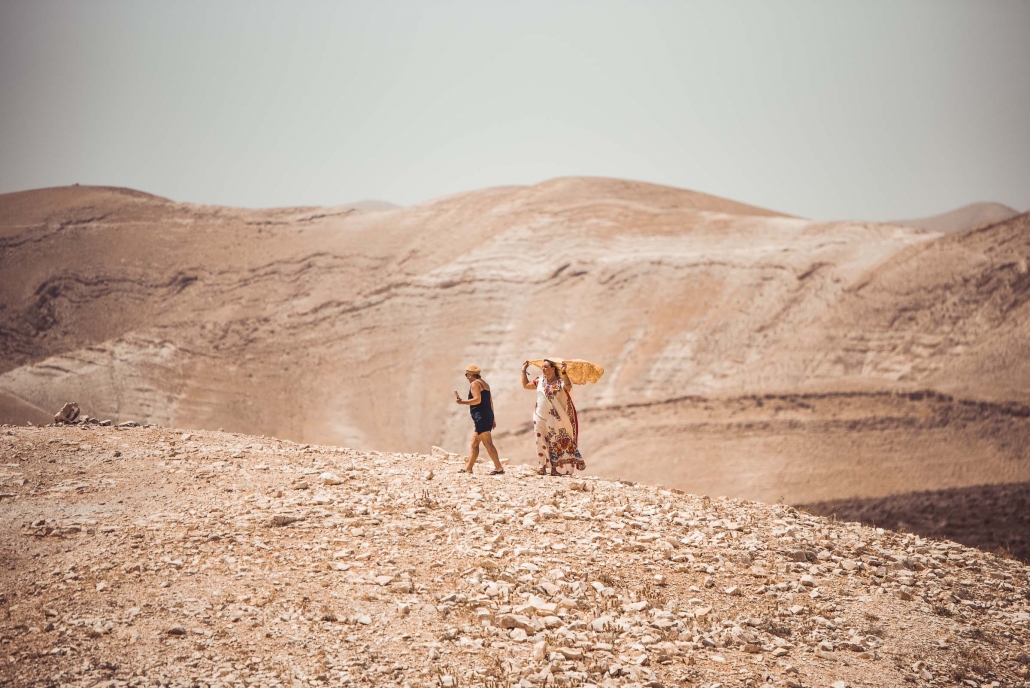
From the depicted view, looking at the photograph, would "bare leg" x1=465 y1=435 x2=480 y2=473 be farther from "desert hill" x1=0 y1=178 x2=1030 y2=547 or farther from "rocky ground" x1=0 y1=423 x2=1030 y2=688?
"desert hill" x1=0 y1=178 x2=1030 y2=547

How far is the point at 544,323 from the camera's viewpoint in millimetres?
23844

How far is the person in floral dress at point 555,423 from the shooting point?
9172 millimetres

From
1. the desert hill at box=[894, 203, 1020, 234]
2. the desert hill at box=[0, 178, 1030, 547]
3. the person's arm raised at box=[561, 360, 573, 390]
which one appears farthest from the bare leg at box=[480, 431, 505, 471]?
the desert hill at box=[894, 203, 1020, 234]

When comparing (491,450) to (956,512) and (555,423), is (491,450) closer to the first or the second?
(555,423)

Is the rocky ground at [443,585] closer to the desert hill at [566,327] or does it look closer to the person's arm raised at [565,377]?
the person's arm raised at [565,377]

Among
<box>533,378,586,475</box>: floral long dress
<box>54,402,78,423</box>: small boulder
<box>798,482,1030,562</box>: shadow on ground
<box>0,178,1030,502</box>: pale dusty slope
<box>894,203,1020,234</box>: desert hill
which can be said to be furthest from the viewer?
<box>894,203,1020,234</box>: desert hill

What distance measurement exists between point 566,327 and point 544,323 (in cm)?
77

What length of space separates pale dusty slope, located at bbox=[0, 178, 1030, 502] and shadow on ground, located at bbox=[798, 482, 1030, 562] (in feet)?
1.30

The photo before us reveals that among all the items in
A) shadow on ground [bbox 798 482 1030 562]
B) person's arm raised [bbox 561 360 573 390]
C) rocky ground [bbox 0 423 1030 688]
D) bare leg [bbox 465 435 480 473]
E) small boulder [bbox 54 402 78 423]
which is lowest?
shadow on ground [bbox 798 482 1030 562]

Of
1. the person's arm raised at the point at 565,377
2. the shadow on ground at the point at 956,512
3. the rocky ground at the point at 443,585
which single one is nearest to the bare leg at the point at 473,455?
the rocky ground at the point at 443,585

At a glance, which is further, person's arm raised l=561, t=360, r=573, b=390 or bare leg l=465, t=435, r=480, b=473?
person's arm raised l=561, t=360, r=573, b=390

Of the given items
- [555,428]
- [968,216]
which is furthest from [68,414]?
[968,216]

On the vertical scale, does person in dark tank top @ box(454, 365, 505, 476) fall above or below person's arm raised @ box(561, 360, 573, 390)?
below

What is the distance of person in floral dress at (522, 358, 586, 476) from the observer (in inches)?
361
